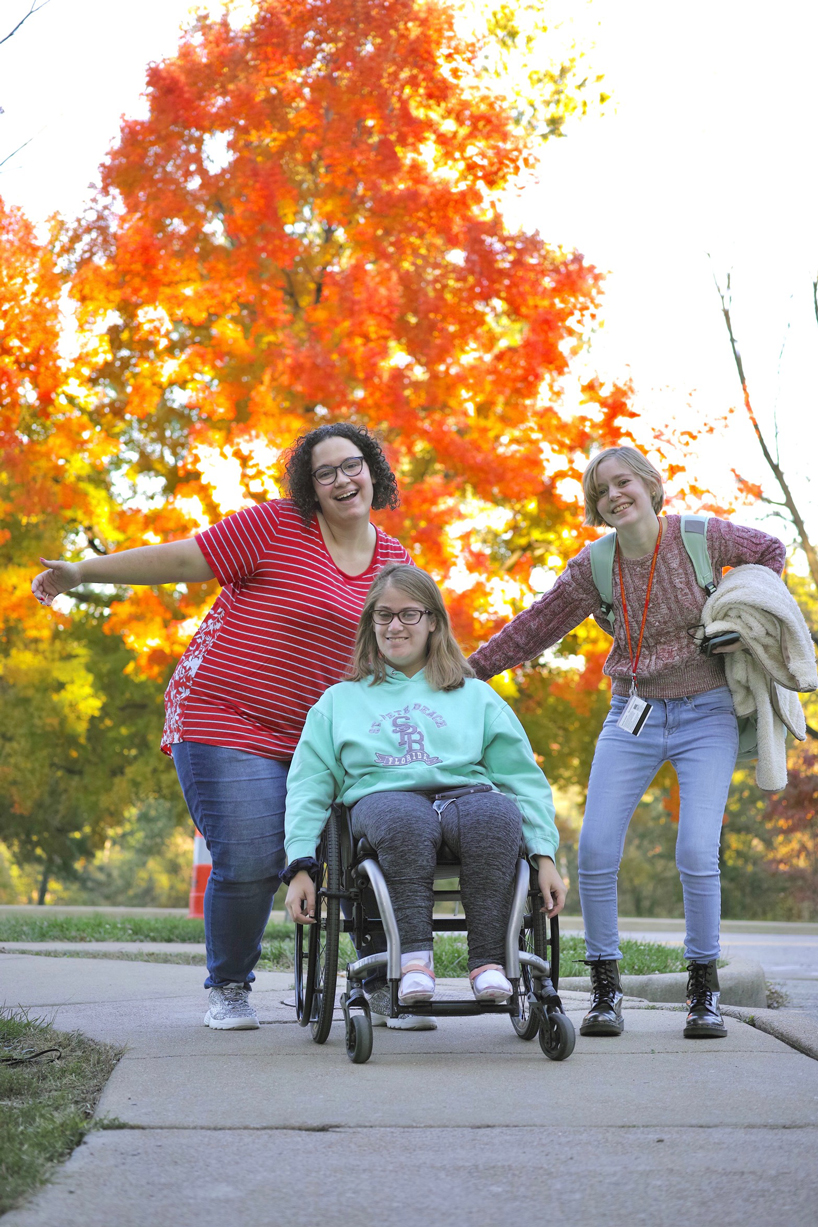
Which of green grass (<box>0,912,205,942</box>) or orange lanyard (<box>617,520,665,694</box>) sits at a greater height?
orange lanyard (<box>617,520,665,694</box>)

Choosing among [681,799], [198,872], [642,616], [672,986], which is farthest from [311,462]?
[198,872]

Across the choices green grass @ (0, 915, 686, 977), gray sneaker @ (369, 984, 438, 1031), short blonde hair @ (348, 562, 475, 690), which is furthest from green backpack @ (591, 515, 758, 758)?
green grass @ (0, 915, 686, 977)

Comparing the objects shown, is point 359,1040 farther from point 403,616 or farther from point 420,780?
point 403,616

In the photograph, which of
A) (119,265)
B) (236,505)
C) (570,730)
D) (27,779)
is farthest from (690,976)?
(27,779)

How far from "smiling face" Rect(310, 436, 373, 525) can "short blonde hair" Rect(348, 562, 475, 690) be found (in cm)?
31

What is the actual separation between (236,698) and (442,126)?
727 centimetres

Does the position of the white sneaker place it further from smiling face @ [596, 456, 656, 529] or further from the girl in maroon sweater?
smiling face @ [596, 456, 656, 529]

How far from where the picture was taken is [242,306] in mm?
10031

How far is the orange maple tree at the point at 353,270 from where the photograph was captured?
363 inches

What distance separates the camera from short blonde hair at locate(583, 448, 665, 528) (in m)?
3.77

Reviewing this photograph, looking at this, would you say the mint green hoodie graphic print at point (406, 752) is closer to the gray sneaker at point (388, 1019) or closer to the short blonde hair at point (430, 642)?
the short blonde hair at point (430, 642)

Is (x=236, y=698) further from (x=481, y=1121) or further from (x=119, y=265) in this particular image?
(x=119, y=265)

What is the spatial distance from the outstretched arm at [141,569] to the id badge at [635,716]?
131 cm

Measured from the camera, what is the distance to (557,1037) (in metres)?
2.96
